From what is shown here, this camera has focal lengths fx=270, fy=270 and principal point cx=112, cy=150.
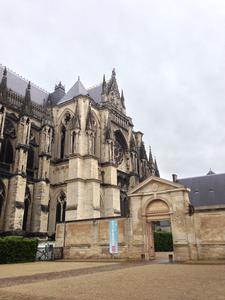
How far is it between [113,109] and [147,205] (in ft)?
59.3

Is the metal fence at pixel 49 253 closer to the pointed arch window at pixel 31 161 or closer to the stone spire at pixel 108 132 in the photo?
the pointed arch window at pixel 31 161

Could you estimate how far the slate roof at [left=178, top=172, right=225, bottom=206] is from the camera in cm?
2814

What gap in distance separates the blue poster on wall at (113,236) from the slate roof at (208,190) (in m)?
15.0

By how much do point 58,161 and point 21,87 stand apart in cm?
1128

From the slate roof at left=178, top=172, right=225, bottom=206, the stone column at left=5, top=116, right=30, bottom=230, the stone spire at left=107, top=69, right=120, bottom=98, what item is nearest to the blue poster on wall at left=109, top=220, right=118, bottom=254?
the stone column at left=5, top=116, right=30, bottom=230

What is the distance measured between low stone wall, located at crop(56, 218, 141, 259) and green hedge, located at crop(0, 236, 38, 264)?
8.12 ft

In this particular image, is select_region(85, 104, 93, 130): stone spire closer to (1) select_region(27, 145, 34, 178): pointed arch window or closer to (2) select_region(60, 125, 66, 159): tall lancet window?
(2) select_region(60, 125, 66, 159): tall lancet window

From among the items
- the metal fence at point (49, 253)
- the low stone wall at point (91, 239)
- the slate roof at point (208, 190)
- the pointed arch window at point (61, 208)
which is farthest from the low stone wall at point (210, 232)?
the slate roof at point (208, 190)

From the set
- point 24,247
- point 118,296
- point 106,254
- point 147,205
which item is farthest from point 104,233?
point 118,296

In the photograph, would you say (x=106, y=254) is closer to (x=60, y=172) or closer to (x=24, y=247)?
(x=24, y=247)

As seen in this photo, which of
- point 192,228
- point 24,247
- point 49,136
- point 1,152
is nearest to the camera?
point 192,228

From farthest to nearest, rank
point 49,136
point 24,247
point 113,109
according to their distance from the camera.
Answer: point 113,109
point 49,136
point 24,247

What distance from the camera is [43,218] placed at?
22938 millimetres

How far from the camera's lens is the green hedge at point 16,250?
1509 centimetres
